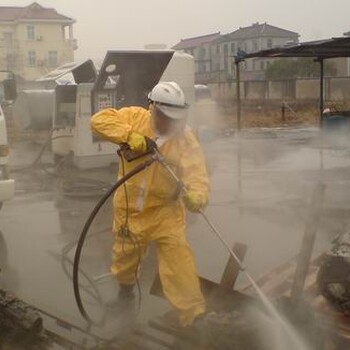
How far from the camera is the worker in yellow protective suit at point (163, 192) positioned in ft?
13.0

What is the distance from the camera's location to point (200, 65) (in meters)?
57.6

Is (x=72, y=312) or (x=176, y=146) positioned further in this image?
(x=72, y=312)

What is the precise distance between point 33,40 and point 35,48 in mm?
1895

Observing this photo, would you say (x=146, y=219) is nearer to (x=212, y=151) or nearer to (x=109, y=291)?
(x=109, y=291)

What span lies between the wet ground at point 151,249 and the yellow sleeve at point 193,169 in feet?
3.89

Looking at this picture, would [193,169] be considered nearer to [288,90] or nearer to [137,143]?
[137,143]

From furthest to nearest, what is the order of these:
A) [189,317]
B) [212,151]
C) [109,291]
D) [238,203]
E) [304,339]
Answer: [212,151], [238,203], [109,291], [189,317], [304,339]

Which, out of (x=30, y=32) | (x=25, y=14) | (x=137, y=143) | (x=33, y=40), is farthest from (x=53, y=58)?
(x=137, y=143)

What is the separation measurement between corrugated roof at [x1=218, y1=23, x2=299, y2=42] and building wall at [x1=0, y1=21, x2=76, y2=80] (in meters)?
18.0

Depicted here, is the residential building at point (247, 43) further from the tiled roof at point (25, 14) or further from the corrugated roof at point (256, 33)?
the tiled roof at point (25, 14)

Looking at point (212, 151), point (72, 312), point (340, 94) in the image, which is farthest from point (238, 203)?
point (340, 94)

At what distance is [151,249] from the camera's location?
6.69m

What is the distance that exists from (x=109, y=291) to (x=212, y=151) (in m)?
10.1

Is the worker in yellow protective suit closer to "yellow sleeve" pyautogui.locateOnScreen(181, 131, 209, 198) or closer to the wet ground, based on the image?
"yellow sleeve" pyautogui.locateOnScreen(181, 131, 209, 198)
